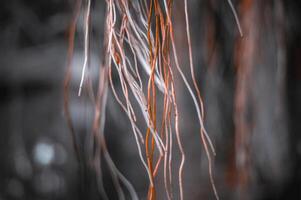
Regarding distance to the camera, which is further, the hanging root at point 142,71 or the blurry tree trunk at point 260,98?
the blurry tree trunk at point 260,98

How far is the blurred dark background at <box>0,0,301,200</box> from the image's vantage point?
1156 millimetres

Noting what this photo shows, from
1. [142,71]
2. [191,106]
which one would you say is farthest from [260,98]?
[142,71]

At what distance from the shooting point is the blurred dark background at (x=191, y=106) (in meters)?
1.16

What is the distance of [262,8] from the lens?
1.19 meters

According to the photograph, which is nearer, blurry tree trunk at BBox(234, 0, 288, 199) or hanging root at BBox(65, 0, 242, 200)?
hanging root at BBox(65, 0, 242, 200)

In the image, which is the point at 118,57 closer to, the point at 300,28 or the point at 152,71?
the point at 152,71

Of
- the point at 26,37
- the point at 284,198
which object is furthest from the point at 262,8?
the point at 26,37

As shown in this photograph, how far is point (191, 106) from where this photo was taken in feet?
A: 3.84

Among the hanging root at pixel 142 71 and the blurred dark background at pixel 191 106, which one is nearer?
the hanging root at pixel 142 71

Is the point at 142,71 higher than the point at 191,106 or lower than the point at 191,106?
higher

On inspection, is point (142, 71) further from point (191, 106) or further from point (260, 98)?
point (260, 98)

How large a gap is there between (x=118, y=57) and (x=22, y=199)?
19.8 inches

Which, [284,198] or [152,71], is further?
[284,198]

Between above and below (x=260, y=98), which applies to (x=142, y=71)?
above
